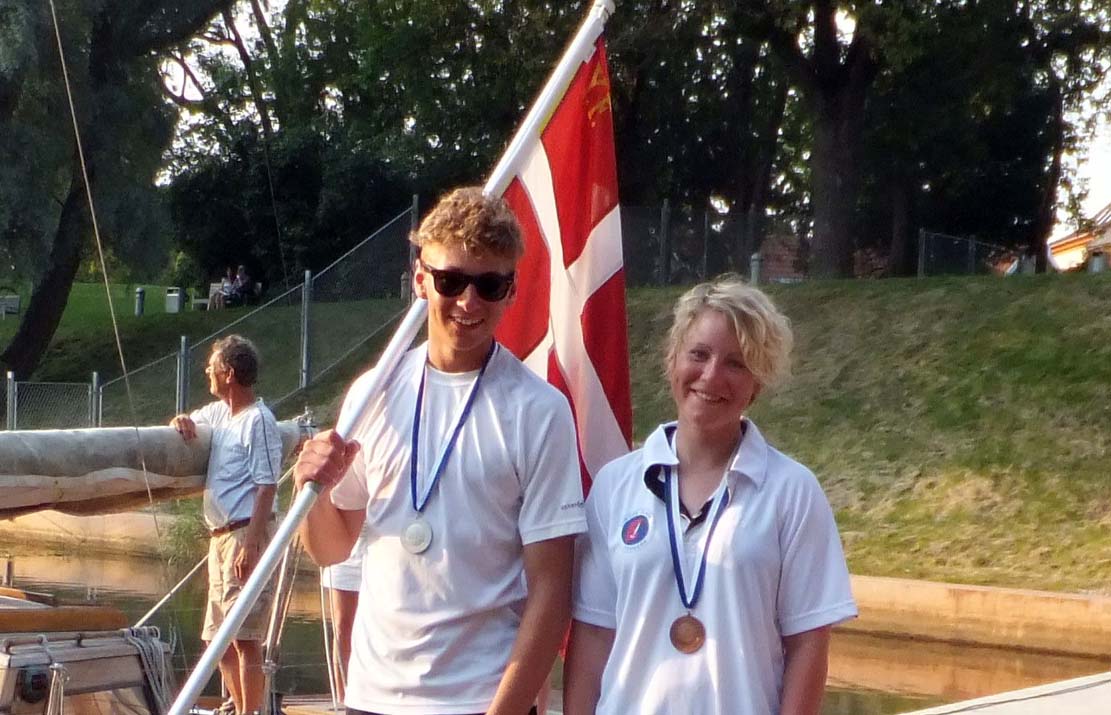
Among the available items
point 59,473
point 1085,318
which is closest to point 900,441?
point 1085,318

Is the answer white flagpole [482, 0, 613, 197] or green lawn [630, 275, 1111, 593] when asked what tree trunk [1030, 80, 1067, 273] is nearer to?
green lawn [630, 275, 1111, 593]

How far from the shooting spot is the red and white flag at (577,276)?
4.59 metres

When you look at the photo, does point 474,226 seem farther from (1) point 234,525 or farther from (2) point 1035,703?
(2) point 1035,703

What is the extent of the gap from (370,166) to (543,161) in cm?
2803

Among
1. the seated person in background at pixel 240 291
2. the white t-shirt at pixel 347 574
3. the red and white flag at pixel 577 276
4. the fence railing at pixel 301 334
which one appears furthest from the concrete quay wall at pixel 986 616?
the seated person in background at pixel 240 291

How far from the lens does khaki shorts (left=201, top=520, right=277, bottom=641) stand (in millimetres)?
7895

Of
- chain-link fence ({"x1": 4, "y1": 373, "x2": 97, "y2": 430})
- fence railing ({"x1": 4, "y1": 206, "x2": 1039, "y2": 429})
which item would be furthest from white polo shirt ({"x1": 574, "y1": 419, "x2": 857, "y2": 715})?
chain-link fence ({"x1": 4, "y1": 373, "x2": 97, "y2": 430})

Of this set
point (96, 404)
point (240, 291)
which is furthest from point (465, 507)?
point (240, 291)

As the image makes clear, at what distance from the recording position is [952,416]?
17859 mm

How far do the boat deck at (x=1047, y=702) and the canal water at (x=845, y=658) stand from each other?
217cm

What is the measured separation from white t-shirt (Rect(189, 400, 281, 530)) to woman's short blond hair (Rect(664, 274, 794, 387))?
4445 millimetres

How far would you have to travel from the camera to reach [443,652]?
3227 mm

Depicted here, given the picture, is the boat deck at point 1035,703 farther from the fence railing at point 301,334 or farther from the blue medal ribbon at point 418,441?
the fence railing at point 301,334

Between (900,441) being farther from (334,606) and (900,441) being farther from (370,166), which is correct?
(370,166)
